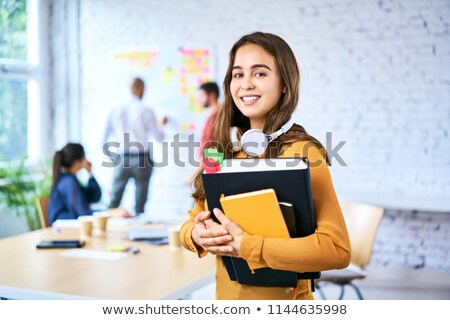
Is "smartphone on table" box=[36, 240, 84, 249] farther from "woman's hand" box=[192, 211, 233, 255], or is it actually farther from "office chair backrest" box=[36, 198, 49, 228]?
"woman's hand" box=[192, 211, 233, 255]

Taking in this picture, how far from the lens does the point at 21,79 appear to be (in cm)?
591

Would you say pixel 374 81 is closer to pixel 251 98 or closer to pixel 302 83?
pixel 302 83

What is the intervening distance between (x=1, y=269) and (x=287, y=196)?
1335 mm

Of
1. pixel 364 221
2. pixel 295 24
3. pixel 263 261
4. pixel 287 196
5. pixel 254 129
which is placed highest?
pixel 295 24

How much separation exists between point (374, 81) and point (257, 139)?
12.3 feet

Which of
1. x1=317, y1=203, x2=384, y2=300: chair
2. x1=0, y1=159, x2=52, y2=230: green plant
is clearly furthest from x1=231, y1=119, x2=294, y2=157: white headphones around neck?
x1=0, y1=159, x2=52, y2=230: green plant

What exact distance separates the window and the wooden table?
333cm

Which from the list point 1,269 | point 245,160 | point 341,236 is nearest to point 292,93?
point 245,160

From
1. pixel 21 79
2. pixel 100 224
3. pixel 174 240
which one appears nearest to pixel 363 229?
pixel 174 240

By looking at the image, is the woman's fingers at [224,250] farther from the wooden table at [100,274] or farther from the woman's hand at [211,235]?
the wooden table at [100,274]

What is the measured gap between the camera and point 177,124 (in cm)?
577

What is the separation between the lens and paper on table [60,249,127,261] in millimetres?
2396

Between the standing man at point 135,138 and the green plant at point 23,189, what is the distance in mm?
675

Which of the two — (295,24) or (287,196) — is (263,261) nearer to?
(287,196)
